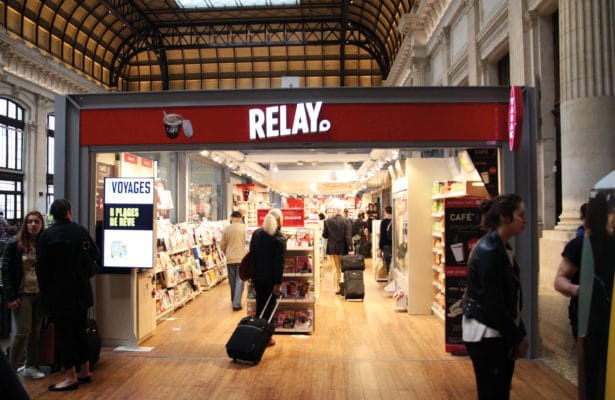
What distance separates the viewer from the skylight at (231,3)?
20078 millimetres

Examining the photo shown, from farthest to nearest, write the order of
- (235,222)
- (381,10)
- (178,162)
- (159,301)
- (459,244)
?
(381,10)
(178,162)
(235,222)
(159,301)
(459,244)

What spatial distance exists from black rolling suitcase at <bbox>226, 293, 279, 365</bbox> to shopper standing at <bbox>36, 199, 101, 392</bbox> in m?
1.41

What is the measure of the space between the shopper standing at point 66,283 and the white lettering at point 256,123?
2.04 meters

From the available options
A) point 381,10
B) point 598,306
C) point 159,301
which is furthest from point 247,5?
point 598,306

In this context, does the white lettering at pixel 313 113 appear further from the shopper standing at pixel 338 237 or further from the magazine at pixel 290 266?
the shopper standing at pixel 338 237

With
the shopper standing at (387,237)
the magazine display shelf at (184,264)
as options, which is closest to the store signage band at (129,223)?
the magazine display shelf at (184,264)

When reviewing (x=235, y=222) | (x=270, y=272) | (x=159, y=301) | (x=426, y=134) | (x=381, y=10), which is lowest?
(x=159, y=301)

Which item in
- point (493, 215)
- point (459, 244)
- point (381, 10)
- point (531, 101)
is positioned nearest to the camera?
point (493, 215)

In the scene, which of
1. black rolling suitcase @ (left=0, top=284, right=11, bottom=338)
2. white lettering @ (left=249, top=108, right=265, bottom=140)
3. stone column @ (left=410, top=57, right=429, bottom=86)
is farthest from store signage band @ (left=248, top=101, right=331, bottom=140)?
stone column @ (left=410, top=57, right=429, bottom=86)

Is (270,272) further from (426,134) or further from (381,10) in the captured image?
(381,10)

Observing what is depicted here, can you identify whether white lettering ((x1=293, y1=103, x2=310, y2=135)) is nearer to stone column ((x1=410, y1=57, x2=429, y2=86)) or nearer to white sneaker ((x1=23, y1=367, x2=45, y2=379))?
white sneaker ((x1=23, y1=367, x2=45, y2=379))

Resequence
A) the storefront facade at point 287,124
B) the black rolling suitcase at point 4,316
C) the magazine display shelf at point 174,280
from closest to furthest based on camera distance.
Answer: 1. the storefront facade at point 287,124
2. the black rolling suitcase at point 4,316
3. the magazine display shelf at point 174,280

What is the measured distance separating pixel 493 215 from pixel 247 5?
790 inches

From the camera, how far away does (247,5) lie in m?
20.7
